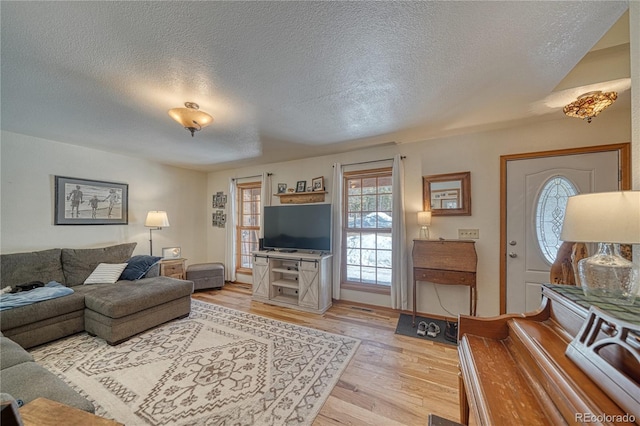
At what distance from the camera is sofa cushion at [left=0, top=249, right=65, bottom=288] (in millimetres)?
2537

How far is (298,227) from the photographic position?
12.1 feet

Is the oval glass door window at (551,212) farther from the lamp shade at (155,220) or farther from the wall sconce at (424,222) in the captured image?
the lamp shade at (155,220)

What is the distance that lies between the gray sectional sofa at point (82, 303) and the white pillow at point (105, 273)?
Result: 9cm

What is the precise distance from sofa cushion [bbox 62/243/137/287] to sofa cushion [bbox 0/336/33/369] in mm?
1740

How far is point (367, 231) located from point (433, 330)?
1.53 meters

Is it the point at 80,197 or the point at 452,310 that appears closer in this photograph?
the point at 452,310

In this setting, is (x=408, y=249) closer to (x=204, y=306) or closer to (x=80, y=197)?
(x=204, y=306)

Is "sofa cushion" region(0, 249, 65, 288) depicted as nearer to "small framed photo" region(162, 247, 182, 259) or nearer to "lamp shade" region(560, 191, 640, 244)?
"small framed photo" region(162, 247, 182, 259)

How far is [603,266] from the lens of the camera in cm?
97

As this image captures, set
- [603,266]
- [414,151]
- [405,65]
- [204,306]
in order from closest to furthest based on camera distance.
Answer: [603,266] → [405,65] → [414,151] → [204,306]

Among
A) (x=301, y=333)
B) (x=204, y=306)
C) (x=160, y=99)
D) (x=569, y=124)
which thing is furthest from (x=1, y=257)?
(x=569, y=124)

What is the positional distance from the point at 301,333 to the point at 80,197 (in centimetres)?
381

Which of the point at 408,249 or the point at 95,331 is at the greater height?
the point at 408,249

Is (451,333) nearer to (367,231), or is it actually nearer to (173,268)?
(367,231)
